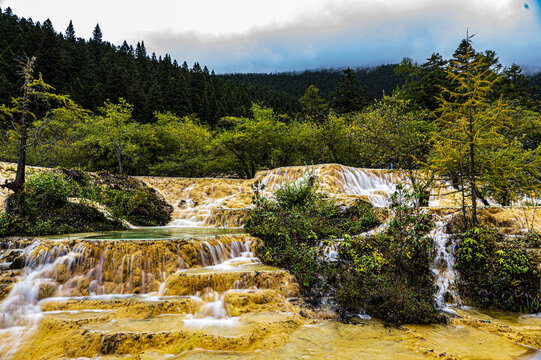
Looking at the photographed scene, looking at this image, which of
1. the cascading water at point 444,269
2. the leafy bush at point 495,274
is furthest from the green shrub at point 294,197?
the leafy bush at point 495,274

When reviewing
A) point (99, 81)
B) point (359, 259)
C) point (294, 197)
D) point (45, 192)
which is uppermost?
point (99, 81)

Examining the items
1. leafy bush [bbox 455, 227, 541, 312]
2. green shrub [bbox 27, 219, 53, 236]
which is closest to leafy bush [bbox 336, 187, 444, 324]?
leafy bush [bbox 455, 227, 541, 312]

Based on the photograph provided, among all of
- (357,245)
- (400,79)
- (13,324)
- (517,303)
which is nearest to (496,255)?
(517,303)

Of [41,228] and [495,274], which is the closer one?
[495,274]

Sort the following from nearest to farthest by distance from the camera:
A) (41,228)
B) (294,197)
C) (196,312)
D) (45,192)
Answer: (196,312) < (41,228) < (45,192) < (294,197)

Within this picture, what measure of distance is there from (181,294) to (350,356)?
377 centimetres

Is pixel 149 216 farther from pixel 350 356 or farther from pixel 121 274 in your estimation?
pixel 350 356

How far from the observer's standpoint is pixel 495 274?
606 cm

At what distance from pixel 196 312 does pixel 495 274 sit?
6630mm

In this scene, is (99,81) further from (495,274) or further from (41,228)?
(495,274)

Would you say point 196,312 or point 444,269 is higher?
point 444,269

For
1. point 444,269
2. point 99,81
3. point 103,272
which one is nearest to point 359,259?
point 444,269

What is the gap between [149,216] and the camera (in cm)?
1430

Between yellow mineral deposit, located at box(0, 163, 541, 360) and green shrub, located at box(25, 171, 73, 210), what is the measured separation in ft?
12.3
